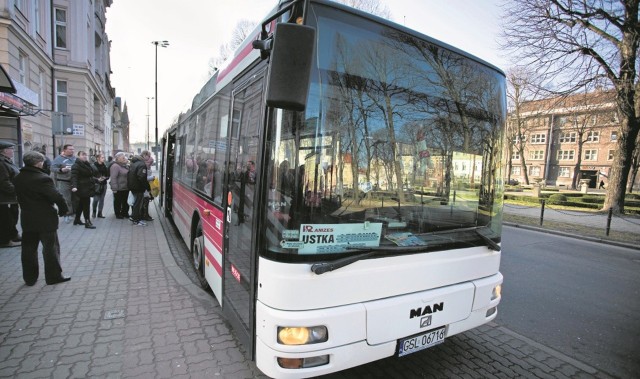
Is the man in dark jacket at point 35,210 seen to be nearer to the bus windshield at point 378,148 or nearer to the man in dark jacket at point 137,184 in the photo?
the bus windshield at point 378,148

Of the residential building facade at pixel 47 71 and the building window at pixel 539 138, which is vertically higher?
the building window at pixel 539 138

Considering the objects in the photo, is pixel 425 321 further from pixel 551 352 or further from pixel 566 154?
pixel 566 154

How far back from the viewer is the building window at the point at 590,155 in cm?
6181

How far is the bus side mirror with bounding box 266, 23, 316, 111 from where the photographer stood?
2.14 meters

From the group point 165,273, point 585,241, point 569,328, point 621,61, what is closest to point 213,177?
point 165,273

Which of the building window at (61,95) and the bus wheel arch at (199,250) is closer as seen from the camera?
the bus wheel arch at (199,250)

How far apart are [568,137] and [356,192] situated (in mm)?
76269

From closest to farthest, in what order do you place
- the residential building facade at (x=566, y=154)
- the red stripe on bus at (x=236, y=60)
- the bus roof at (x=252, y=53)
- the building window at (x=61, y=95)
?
the bus roof at (x=252, y=53) → the red stripe on bus at (x=236, y=60) → the building window at (x=61, y=95) → the residential building facade at (x=566, y=154)

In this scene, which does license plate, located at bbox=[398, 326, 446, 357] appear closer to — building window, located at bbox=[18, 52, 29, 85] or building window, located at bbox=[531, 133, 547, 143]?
building window, located at bbox=[18, 52, 29, 85]

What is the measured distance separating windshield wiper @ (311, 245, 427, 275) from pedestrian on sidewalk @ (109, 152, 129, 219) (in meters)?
9.85

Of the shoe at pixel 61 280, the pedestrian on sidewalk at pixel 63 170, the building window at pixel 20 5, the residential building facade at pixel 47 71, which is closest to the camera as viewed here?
the shoe at pixel 61 280

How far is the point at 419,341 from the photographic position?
2.89 meters

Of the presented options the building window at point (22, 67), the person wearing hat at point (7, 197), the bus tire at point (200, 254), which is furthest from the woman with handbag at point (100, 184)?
the building window at point (22, 67)

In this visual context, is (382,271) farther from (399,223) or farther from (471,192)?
(471,192)
